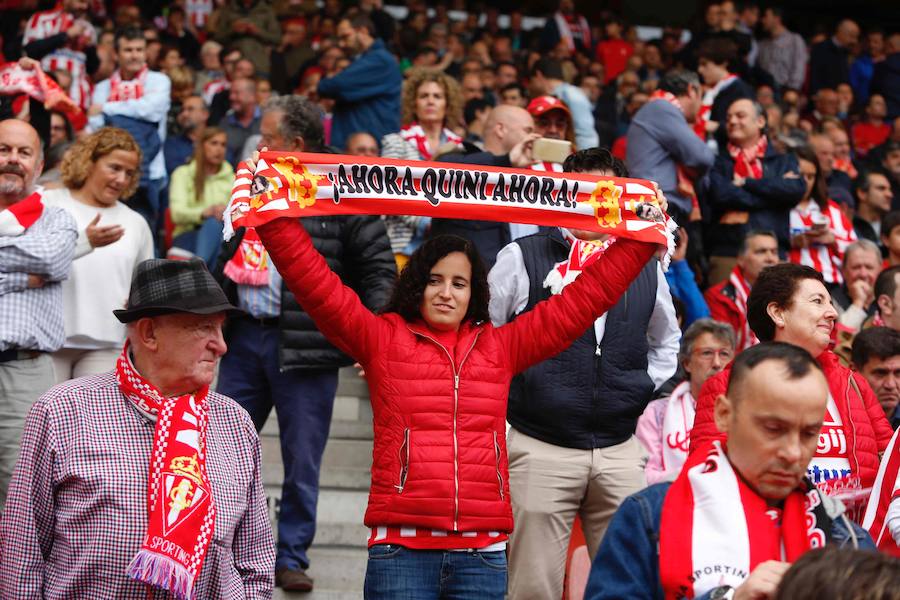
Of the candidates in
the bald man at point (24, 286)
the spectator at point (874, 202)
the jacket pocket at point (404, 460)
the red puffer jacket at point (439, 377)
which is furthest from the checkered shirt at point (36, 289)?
the spectator at point (874, 202)

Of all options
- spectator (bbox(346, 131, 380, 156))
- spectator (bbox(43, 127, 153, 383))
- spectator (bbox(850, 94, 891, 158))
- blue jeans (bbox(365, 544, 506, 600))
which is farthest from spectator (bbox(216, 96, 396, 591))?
spectator (bbox(850, 94, 891, 158))

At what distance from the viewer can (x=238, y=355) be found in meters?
6.66

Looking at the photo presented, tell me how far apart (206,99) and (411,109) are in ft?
19.4

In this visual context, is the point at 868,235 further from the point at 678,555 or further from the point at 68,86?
the point at 678,555

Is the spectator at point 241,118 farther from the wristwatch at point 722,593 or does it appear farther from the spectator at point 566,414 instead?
the wristwatch at point 722,593

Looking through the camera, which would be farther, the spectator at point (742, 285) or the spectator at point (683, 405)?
the spectator at point (742, 285)

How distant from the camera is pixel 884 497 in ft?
14.5

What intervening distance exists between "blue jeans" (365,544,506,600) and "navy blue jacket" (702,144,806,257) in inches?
221

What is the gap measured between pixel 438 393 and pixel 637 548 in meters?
1.63

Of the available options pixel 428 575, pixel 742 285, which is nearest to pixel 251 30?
pixel 742 285

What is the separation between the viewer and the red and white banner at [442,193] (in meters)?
4.74

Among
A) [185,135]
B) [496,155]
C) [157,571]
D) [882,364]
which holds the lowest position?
[157,571]

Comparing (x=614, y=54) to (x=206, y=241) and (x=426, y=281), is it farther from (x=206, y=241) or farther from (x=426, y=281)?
(x=426, y=281)

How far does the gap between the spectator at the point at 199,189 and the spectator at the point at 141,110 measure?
0.58ft
